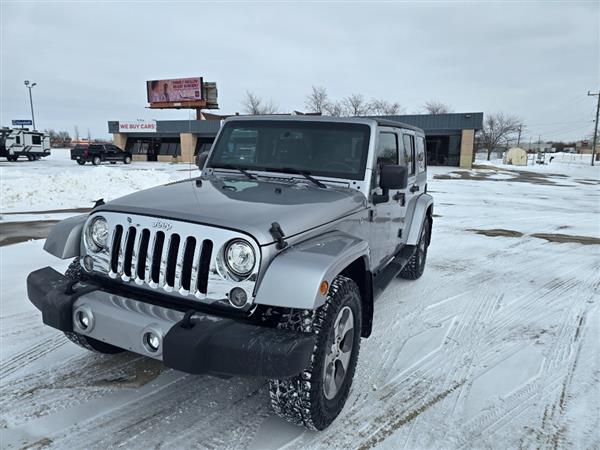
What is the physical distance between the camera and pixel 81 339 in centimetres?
322

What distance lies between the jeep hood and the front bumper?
1.68ft

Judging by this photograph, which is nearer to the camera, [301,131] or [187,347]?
[187,347]

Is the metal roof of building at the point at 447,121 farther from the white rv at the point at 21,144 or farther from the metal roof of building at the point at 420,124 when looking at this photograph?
the white rv at the point at 21,144

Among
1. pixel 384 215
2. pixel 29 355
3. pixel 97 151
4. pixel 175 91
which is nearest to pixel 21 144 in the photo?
pixel 97 151

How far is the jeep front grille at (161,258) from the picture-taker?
8.03 feet

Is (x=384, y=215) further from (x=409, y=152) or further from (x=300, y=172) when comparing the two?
(x=409, y=152)

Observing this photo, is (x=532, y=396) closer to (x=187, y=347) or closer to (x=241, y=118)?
(x=187, y=347)

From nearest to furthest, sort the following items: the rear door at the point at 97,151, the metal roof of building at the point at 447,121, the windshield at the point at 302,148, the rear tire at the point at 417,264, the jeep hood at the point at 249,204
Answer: the jeep hood at the point at 249,204 < the windshield at the point at 302,148 < the rear tire at the point at 417,264 < the rear door at the point at 97,151 < the metal roof of building at the point at 447,121

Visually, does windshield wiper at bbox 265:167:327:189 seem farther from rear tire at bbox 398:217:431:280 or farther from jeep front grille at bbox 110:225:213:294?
rear tire at bbox 398:217:431:280

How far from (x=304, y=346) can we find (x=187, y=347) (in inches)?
22.8

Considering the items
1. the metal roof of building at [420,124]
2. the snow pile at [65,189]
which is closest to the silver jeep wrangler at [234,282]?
the snow pile at [65,189]

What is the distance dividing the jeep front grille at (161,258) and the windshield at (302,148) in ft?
4.74

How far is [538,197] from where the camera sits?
1655cm

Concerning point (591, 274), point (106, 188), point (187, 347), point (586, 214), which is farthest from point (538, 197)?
point (187, 347)
